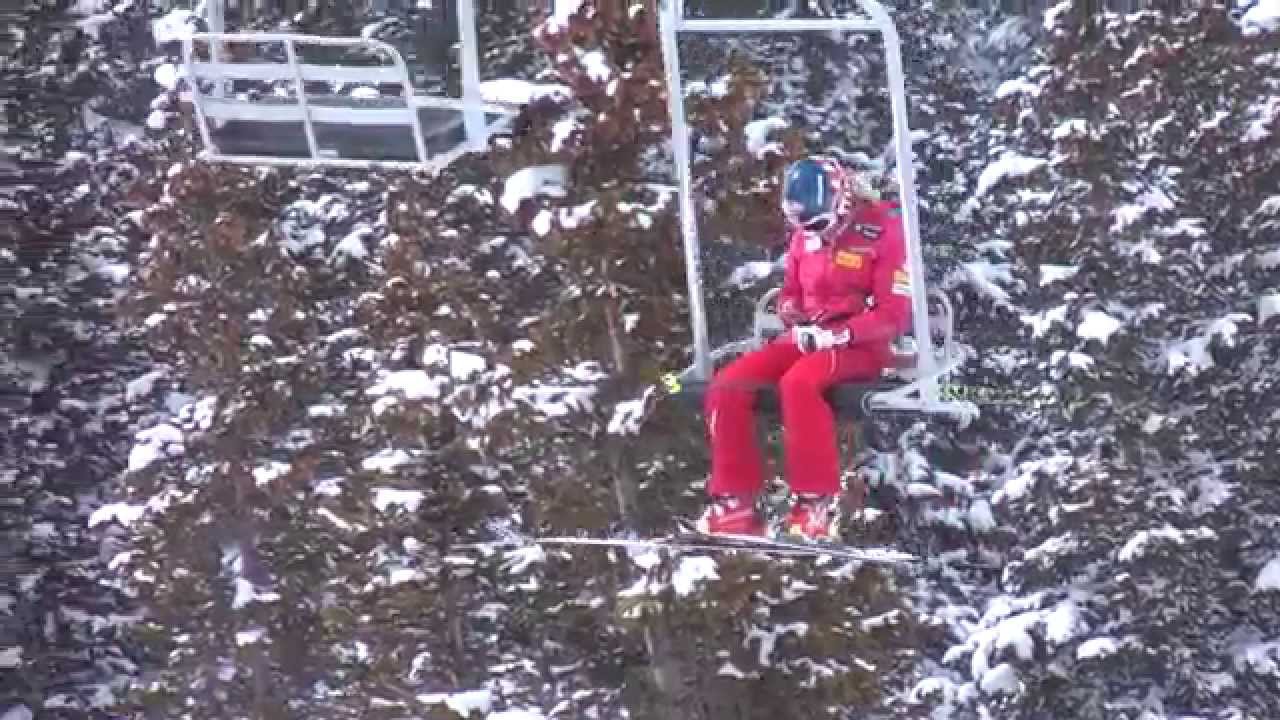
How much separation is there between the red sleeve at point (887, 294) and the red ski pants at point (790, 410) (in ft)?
0.68

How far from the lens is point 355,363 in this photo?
74.0 ft

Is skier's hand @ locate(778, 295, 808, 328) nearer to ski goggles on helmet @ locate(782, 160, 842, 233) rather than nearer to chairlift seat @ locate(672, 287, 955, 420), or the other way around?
chairlift seat @ locate(672, 287, 955, 420)

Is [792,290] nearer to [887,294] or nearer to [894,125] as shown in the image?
[887,294]

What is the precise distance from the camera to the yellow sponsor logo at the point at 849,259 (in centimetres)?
923

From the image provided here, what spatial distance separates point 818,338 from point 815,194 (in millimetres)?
665

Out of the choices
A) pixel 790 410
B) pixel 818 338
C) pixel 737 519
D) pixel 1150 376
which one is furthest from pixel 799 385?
pixel 1150 376

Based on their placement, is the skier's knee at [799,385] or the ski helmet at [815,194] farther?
the skier's knee at [799,385]

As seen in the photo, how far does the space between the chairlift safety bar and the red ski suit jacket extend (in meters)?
0.33

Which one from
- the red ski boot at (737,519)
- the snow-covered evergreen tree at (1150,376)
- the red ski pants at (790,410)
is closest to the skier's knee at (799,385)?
the red ski pants at (790,410)

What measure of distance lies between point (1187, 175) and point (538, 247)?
24.0ft

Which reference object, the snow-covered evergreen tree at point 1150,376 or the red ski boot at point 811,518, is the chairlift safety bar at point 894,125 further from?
the snow-covered evergreen tree at point 1150,376

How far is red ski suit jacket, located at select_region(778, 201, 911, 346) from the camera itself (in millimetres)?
9195

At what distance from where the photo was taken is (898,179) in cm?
861

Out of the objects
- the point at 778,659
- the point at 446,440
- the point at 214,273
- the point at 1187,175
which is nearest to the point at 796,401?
the point at 778,659
